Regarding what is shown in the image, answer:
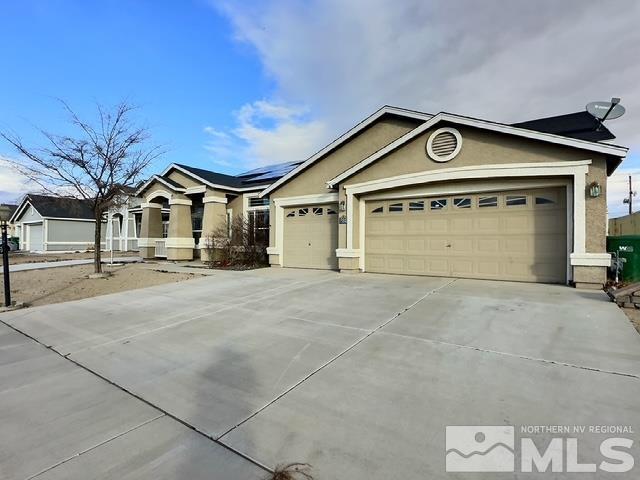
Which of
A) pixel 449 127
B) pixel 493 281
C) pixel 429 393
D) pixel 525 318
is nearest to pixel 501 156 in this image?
pixel 449 127

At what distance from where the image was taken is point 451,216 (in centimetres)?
978

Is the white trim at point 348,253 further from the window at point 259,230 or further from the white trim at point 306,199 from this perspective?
the window at point 259,230

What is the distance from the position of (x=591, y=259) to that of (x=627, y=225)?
1480 cm

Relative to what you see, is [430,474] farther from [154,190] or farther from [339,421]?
[154,190]

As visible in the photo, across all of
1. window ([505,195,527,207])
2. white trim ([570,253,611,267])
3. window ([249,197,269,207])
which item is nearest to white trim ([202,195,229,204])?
window ([249,197,269,207])

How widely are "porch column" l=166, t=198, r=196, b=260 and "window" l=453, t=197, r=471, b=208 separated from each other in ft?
47.1

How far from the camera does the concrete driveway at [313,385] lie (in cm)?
238

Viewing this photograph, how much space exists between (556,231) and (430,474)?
8458 mm

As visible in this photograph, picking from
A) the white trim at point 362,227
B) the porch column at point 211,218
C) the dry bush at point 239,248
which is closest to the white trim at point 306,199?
the white trim at point 362,227

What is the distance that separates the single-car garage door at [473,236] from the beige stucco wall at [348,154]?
7.81 ft

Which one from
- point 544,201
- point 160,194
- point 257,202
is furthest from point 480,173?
point 160,194

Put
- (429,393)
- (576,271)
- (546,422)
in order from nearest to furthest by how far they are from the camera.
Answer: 1. (546,422)
2. (429,393)
3. (576,271)

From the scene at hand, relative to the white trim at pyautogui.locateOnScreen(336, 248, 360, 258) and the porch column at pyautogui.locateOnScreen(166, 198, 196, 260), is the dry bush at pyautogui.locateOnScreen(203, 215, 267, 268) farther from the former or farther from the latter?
the white trim at pyautogui.locateOnScreen(336, 248, 360, 258)

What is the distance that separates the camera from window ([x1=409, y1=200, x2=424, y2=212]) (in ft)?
33.9
